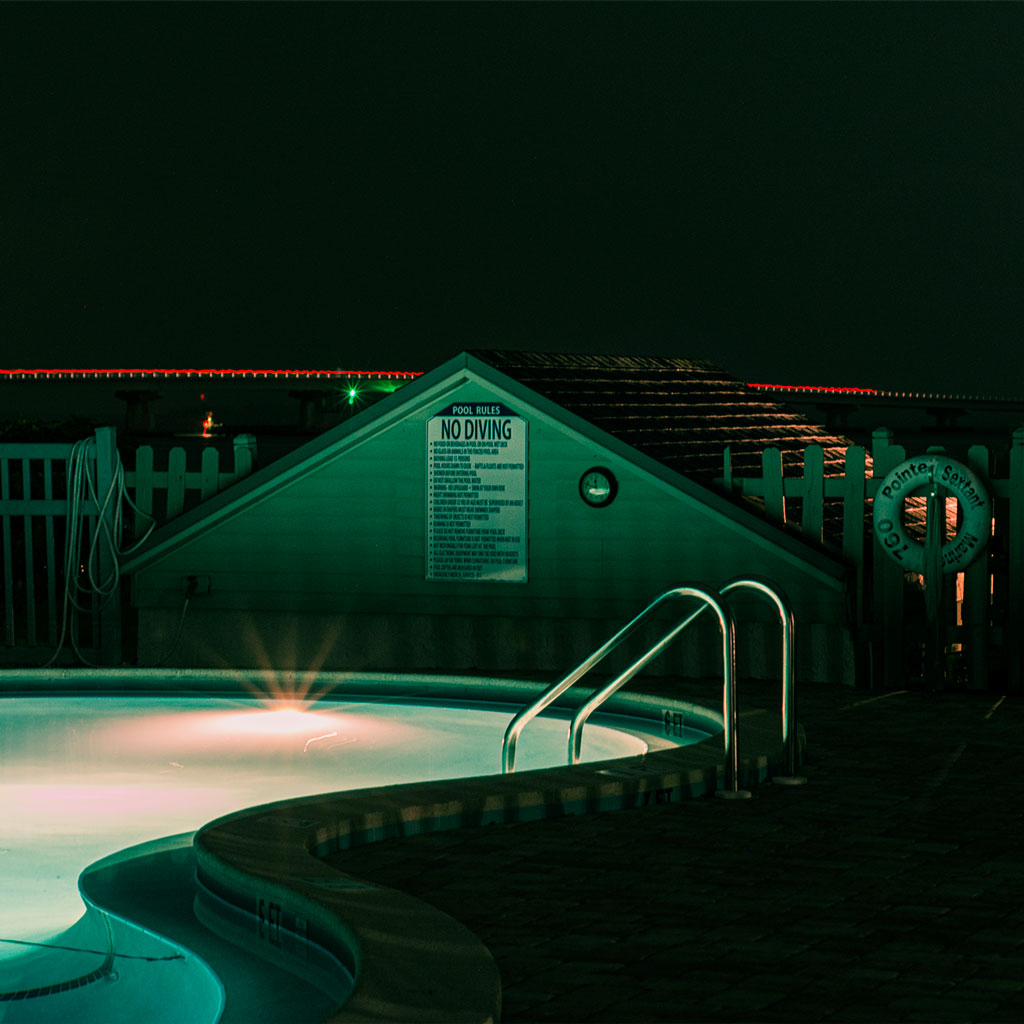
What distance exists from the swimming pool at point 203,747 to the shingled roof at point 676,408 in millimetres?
2539

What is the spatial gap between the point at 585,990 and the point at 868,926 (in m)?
1.23

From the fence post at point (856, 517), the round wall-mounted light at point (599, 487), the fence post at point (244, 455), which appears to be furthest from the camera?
the fence post at point (244, 455)

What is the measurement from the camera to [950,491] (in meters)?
11.5

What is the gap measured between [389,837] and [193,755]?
199 inches

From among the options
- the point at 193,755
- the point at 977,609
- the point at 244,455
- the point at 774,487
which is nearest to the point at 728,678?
the point at 977,609

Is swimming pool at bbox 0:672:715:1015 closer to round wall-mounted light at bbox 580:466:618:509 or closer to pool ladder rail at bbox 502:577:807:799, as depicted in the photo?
round wall-mounted light at bbox 580:466:618:509

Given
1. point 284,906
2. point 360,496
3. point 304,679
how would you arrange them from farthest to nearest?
point 360,496, point 304,679, point 284,906

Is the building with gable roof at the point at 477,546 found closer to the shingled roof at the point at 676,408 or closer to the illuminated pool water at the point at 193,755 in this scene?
the shingled roof at the point at 676,408

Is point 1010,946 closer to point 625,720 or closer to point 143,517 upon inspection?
point 625,720

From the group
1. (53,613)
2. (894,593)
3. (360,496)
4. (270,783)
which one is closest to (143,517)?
(53,613)

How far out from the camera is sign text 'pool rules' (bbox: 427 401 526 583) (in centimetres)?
1358

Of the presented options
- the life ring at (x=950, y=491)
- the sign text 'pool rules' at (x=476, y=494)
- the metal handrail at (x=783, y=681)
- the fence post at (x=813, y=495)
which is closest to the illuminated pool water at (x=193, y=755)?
the sign text 'pool rules' at (x=476, y=494)

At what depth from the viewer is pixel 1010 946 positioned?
5289 mm

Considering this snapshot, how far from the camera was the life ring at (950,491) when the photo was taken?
450 inches
